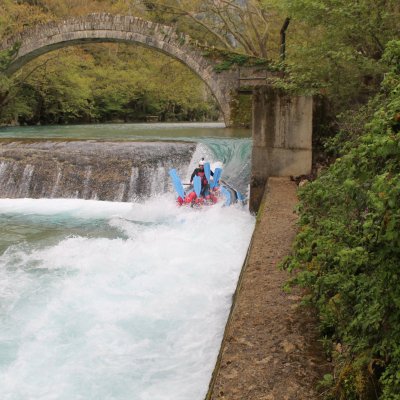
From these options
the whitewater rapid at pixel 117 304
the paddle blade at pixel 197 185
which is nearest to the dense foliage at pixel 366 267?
the whitewater rapid at pixel 117 304

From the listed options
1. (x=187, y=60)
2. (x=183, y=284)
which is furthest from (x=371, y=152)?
(x=187, y=60)

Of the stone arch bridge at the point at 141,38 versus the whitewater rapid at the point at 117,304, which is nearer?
the whitewater rapid at the point at 117,304

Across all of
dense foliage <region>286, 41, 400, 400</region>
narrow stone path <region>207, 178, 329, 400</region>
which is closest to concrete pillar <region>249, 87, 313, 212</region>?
narrow stone path <region>207, 178, 329, 400</region>

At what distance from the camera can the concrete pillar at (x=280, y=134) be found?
24.3 ft

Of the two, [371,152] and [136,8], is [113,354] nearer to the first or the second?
[371,152]

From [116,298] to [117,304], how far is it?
171mm

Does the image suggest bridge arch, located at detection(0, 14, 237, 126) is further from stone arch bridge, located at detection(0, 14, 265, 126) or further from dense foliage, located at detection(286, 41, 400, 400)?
dense foliage, located at detection(286, 41, 400, 400)

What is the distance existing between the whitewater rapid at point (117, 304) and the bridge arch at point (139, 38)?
38.6 feet

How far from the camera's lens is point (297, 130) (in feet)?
24.5

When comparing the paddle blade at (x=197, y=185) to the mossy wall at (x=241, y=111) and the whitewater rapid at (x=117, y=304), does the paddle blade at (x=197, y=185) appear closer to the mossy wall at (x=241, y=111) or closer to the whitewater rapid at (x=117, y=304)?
the whitewater rapid at (x=117, y=304)

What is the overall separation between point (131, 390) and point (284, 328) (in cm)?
120

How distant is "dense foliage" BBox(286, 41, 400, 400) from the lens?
2.00m

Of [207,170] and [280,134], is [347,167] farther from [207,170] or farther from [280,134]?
[207,170]

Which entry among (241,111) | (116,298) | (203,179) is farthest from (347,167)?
(241,111)
